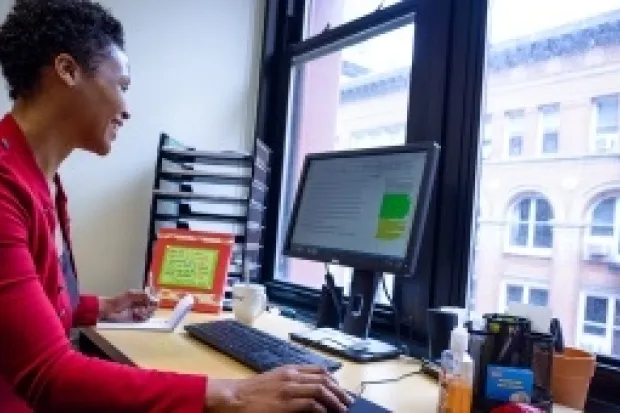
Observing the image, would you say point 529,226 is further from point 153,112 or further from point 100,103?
point 153,112

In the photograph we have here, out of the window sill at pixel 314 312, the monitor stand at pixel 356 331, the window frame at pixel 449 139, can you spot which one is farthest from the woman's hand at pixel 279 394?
the window frame at pixel 449 139

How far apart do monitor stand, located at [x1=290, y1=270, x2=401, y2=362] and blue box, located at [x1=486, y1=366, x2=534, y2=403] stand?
347 mm

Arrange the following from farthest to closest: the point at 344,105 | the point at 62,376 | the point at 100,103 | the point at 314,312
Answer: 1. the point at 344,105
2. the point at 314,312
3. the point at 100,103
4. the point at 62,376

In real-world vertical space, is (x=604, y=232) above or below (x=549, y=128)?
below

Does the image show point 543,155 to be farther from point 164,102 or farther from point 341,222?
point 164,102

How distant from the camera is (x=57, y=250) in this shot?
1076mm

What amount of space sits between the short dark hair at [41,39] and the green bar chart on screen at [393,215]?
2.37 ft

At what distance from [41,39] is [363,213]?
812 millimetres

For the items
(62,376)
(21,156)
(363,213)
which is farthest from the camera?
(363,213)

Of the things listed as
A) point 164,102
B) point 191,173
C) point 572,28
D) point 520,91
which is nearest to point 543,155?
Answer: point 520,91

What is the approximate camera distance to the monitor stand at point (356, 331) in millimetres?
1270

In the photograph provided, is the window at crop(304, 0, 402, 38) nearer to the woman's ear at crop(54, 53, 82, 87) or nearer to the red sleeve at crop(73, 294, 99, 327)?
the woman's ear at crop(54, 53, 82, 87)

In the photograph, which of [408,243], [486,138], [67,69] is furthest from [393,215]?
[67,69]

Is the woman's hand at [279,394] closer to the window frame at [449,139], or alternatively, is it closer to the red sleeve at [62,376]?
the red sleeve at [62,376]
